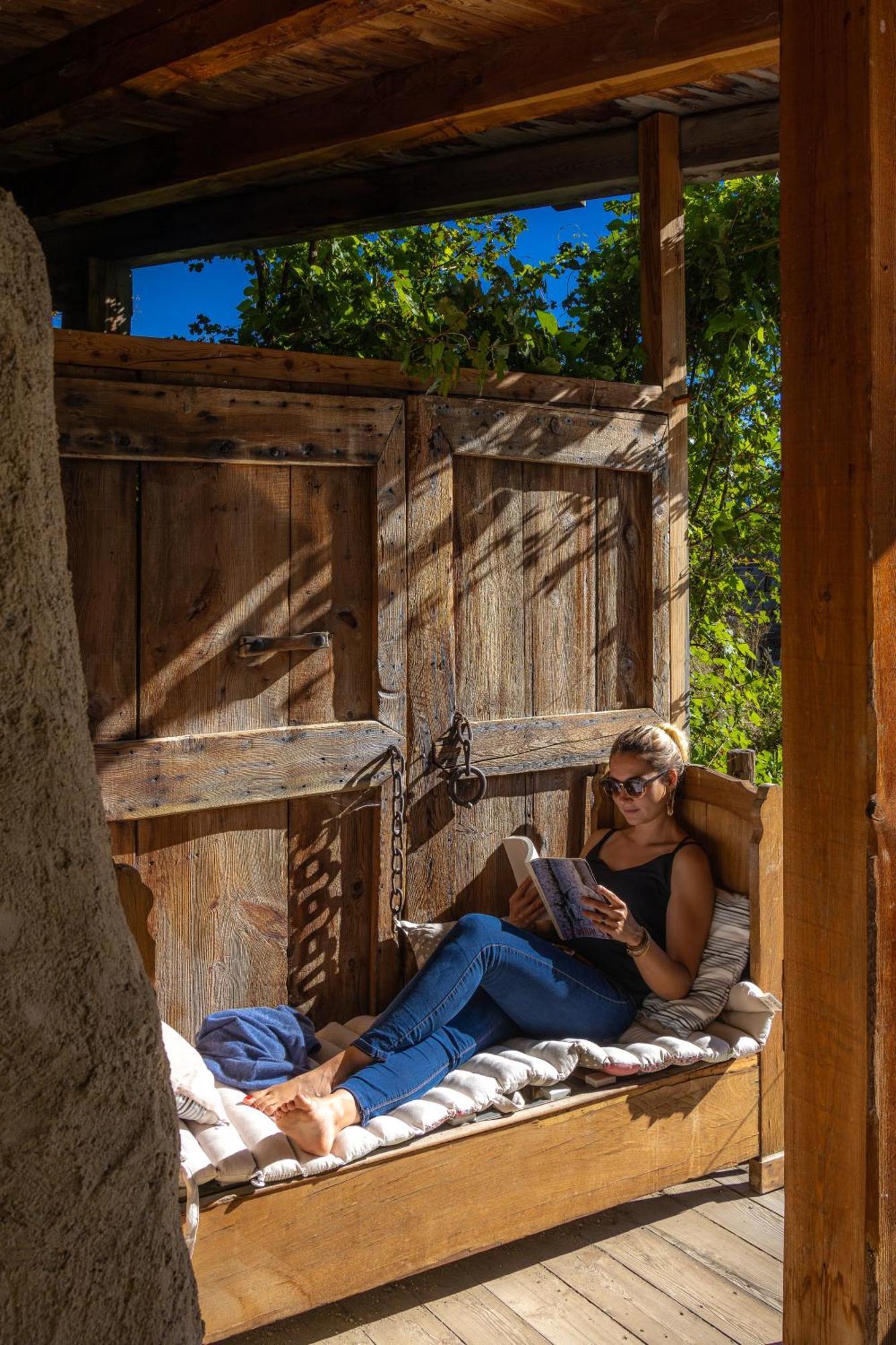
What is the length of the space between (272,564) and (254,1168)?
4.99 feet

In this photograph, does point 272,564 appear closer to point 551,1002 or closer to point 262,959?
point 262,959

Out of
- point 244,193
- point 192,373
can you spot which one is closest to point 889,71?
point 192,373

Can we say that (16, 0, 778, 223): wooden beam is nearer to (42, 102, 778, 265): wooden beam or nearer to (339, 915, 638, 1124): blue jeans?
(42, 102, 778, 265): wooden beam

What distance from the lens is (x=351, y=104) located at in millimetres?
3467

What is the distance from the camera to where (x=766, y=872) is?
3328 millimetres

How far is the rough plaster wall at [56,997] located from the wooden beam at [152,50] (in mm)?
1717

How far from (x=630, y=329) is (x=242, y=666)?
1.97 m

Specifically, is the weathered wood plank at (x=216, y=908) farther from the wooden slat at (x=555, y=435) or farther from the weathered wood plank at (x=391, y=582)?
the wooden slat at (x=555, y=435)

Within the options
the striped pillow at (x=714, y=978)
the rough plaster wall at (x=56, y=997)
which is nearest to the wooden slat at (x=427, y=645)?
the striped pillow at (x=714, y=978)

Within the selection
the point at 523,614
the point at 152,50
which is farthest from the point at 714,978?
the point at 152,50

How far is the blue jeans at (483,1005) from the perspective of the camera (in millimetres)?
2977

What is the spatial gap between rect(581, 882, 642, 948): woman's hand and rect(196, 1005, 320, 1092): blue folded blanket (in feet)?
2.68

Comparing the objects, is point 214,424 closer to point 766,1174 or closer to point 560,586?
point 560,586

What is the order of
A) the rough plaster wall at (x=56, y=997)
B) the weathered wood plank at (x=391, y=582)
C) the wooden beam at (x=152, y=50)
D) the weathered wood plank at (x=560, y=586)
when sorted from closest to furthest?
the rough plaster wall at (x=56, y=997), the wooden beam at (x=152, y=50), the weathered wood plank at (x=391, y=582), the weathered wood plank at (x=560, y=586)
